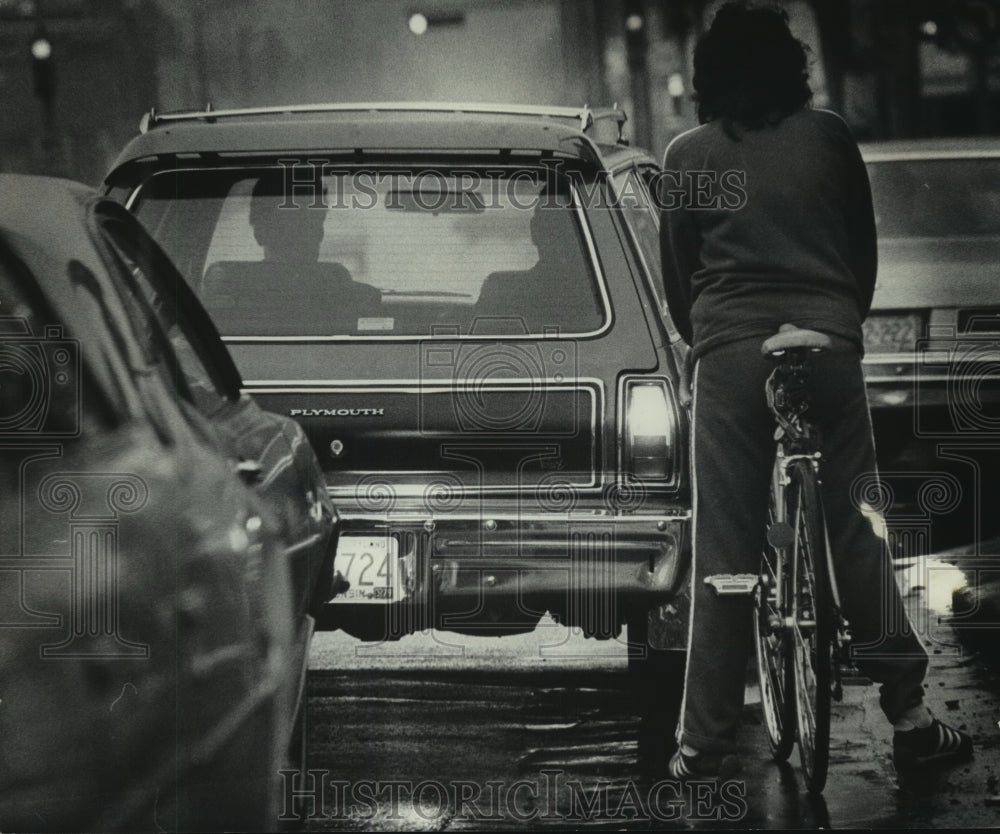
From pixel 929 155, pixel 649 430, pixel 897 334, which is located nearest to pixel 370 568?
pixel 649 430

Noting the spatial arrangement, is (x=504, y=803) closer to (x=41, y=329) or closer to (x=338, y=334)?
(x=338, y=334)

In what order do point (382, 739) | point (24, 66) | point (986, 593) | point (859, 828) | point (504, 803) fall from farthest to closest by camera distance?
point (24, 66)
point (986, 593)
point (382, 739)
point (504, 803)
point (859, 828)

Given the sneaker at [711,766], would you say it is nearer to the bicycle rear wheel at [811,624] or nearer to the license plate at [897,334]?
the bicycle rear wheel at [811,624]

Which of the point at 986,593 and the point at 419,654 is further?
the point at 986,593

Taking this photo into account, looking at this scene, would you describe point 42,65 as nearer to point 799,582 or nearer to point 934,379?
point 934,379

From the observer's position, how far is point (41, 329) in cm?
309

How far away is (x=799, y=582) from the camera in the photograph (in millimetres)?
4992

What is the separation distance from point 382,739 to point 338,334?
1182 mm

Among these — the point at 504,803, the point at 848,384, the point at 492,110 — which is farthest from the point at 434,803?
the point at 492,110

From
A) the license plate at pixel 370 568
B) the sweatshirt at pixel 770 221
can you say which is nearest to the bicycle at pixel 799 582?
the sweatshirt at pixel 770 221

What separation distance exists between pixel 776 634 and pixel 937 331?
13.0 ft

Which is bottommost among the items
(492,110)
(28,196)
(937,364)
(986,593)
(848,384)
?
(986,593)

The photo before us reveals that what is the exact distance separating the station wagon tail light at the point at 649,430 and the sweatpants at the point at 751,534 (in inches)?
20.1

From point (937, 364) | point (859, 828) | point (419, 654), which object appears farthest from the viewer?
point (937, 364)
